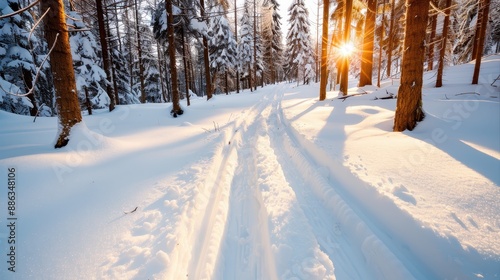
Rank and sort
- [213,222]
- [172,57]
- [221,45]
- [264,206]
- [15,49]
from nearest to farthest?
[213,222] → [264,206] → [172,57] → [15,49] → [221,45]

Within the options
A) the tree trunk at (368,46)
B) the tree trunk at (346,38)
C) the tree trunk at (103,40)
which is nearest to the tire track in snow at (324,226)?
the tree trunk at (346,38)

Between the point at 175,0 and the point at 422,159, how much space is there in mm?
16198

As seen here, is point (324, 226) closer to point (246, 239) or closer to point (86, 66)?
point (246, 239)

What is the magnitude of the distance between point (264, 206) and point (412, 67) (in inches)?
214

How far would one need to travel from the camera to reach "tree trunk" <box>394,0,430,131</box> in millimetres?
5359

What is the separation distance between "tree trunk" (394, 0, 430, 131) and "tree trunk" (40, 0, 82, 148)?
841cm

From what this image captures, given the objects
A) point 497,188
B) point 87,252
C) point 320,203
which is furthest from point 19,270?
point 497,188

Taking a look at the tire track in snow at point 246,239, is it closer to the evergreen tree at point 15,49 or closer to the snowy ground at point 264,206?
the snowy ground at point 264,206

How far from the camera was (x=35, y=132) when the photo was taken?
260 inches

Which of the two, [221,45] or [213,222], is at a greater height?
[221,45]

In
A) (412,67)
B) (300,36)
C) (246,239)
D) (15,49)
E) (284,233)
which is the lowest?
(246,239)

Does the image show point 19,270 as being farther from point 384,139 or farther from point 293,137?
point 384,139

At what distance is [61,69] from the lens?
493 centimetres

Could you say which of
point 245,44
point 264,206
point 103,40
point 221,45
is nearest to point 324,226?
point 264,206
